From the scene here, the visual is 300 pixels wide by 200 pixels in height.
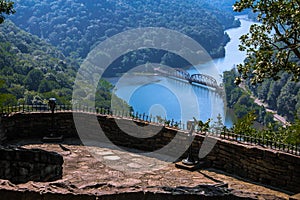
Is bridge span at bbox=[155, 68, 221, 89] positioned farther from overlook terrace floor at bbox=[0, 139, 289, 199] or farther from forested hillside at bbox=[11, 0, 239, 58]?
overlook terrace floor at bbox=[0, 139, 289, 199]

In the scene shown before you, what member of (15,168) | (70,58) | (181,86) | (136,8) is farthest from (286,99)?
(15,168)

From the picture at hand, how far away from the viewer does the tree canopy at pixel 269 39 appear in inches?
368

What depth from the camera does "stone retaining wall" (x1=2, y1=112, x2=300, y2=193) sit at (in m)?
6.78

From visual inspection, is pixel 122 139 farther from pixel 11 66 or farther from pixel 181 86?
pixel 181 86

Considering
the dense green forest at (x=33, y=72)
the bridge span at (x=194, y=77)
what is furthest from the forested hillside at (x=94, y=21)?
the bridge span at (x=194, y=77)

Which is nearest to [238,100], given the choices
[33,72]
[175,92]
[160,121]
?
[175,92]

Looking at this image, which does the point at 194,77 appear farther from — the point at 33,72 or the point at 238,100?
the point at 33,72

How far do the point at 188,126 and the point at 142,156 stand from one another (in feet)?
3.87

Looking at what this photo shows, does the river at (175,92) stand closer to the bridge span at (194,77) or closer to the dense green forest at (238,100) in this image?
the bridge span at (194,77)

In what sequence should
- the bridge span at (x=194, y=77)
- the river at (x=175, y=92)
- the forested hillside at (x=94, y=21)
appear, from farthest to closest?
the forested hillside at (x=94, y=21), the bridge span at (x=194, y=77), the river at (x=175, y=92)

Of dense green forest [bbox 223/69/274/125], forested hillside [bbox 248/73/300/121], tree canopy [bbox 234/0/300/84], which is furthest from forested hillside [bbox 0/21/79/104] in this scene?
forested hillside [bbox 248/73/300/121]

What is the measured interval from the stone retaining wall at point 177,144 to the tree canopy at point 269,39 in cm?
280

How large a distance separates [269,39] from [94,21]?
60.6 meters

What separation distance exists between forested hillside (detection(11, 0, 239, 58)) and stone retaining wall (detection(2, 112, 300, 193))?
5289cm
